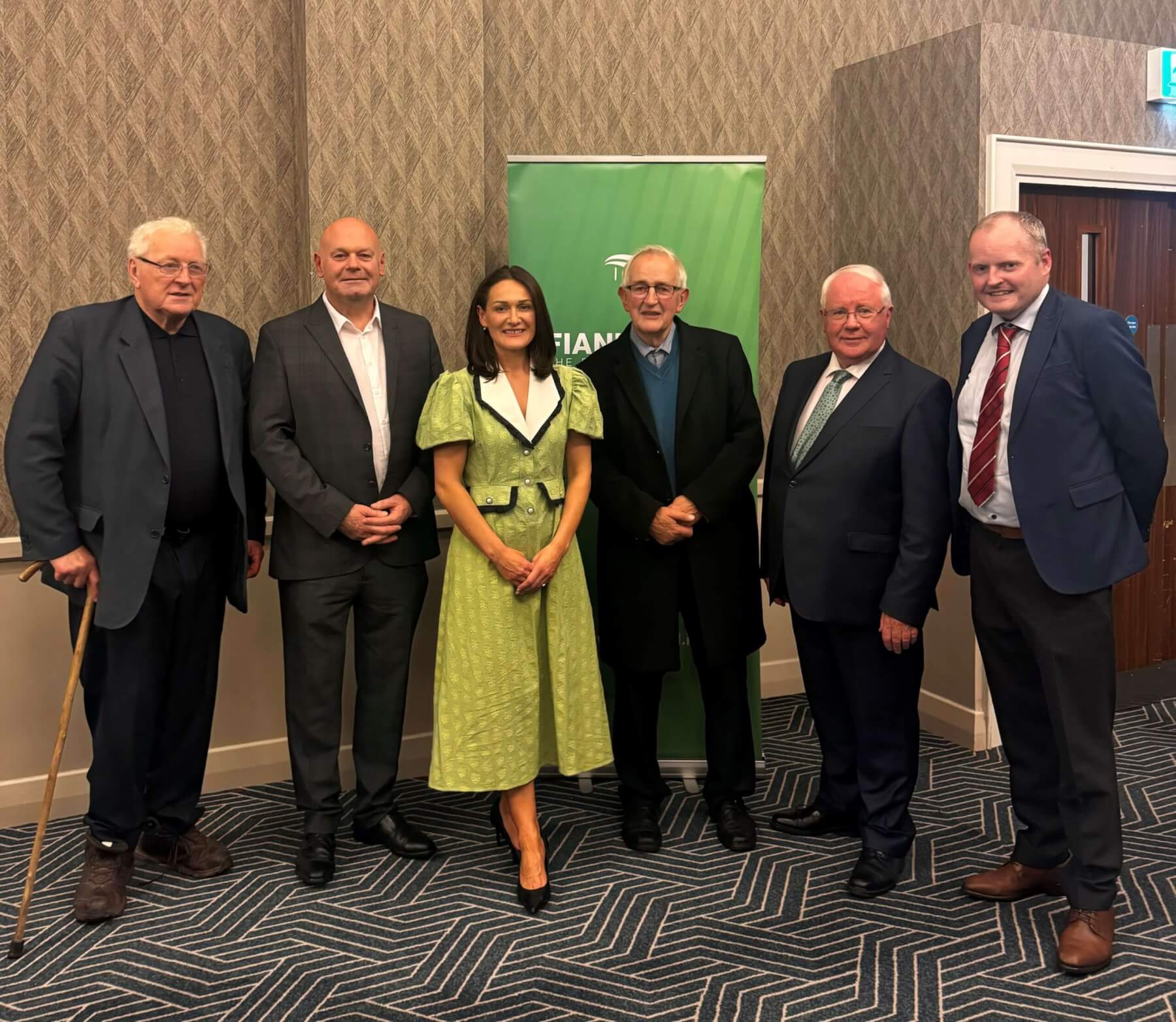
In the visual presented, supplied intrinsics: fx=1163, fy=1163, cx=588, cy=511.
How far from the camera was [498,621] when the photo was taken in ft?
10.3

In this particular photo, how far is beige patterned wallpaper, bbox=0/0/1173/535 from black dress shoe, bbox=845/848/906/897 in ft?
7.21

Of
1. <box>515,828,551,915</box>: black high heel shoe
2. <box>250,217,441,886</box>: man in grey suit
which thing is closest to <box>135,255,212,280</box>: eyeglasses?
<box>250,217,441,886</box>: man in grey suit

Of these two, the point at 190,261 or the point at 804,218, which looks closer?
the point at 190,261

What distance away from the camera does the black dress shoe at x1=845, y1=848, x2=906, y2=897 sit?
315cm

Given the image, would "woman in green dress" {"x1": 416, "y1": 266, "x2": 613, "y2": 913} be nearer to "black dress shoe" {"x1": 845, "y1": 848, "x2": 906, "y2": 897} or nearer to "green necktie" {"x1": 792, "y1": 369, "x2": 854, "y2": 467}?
"green necktie" {"x1": 792, "y1": 369, "x2": 854, "y2": 467}

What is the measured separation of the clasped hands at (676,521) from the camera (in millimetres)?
3359

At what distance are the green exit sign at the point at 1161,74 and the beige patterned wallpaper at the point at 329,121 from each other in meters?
0.30

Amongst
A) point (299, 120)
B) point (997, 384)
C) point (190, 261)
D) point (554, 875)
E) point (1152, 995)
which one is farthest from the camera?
point (299, 120)

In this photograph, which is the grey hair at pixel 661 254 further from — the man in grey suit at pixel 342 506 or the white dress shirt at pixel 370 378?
the white dress shirt at pixel 370 378

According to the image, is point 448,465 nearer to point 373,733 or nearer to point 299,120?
point 373,733

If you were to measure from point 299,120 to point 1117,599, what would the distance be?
12.5 ft

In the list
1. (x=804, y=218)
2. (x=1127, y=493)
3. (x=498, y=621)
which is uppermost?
(x=804, y=218)

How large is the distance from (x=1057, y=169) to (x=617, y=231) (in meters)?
1.79

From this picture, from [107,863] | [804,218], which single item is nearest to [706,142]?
[804,218]
